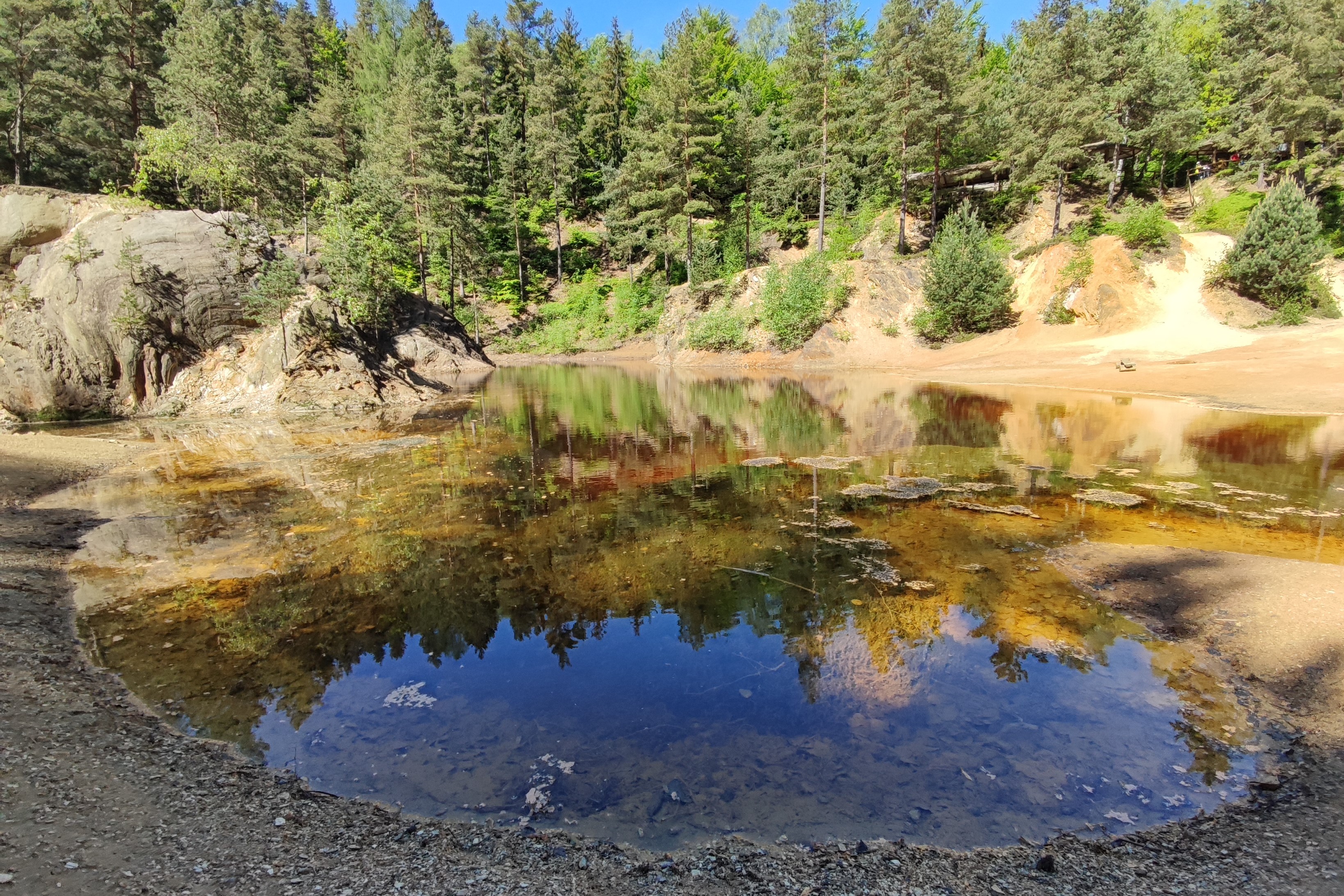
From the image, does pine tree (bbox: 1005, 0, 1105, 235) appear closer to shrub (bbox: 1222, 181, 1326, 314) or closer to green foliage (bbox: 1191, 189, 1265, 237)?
green foliage (bbox: 1191, 189, 1265, 237)

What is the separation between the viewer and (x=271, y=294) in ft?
86.0

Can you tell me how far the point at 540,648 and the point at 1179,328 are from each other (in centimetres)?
3746

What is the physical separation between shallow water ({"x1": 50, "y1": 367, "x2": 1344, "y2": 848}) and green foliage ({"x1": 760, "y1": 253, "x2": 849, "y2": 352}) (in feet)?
86.7

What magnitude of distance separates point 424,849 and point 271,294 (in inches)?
1117

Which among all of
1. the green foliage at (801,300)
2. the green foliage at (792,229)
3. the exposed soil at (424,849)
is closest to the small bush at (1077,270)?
the green foliage at (801,300)

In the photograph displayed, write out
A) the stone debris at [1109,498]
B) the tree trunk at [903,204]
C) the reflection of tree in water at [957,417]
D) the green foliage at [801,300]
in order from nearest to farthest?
the stone debris at [1109,498] → the reflection of tree in water at [957,417] → the tree trunk at [903,204] → the green foliage at [801,300]

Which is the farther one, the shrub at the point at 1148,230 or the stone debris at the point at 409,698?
the shrub at the point at 1148,230

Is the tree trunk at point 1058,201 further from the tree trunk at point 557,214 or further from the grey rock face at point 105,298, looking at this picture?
the grey rock face at point 105,298

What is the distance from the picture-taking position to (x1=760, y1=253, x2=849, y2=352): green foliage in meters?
41.5

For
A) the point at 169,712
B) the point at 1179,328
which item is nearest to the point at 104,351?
the point at 169,712

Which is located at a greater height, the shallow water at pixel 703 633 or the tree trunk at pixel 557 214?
the tree trunk at pixel 557 214

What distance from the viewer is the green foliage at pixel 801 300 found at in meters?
41.5

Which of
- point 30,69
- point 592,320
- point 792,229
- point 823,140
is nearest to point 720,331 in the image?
point 792,229

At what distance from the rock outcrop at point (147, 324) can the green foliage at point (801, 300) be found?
25.1 m
